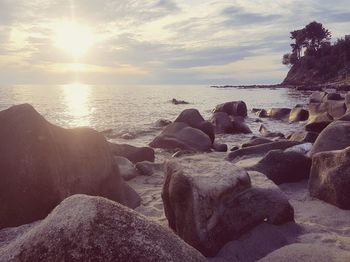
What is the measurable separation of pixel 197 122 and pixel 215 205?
10.3 metres

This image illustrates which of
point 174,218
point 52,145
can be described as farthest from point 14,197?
point 174,218

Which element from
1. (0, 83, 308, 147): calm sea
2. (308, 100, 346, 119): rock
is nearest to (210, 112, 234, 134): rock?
(0, 83, 308, 147): calm sea

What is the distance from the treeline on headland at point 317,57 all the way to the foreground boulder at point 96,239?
7535cm

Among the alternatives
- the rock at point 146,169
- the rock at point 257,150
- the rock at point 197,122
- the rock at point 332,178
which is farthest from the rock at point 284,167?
the rock at point 197,122

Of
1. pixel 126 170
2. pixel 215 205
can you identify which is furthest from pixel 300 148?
pixel 215 205

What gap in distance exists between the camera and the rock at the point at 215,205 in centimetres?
399

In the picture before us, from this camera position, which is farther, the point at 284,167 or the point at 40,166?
the point at 284,167

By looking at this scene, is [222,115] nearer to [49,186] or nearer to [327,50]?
[49,186]

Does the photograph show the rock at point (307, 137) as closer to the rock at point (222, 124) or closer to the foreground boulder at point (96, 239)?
the rock at point (222, 124)

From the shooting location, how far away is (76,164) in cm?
518

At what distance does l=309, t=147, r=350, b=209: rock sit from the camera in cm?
506

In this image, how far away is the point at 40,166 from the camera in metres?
4.74

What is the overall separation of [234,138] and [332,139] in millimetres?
8099

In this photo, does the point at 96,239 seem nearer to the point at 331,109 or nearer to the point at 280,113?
the point at 331,109
